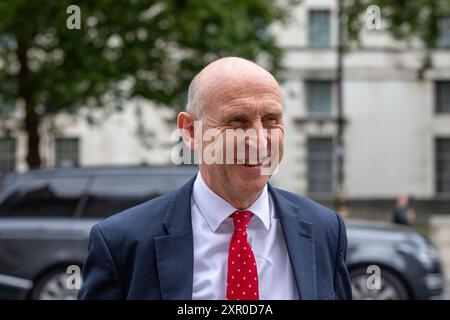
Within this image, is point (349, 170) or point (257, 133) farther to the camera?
point (349, 170)

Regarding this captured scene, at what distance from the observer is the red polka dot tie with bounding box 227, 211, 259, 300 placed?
210cm

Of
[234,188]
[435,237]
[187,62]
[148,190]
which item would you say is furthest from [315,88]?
[234,188]

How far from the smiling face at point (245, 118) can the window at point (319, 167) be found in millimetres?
32944

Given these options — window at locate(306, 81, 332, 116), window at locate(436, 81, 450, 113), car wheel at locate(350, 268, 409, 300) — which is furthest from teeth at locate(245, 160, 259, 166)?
window at locate(436, 81, 450, 113)

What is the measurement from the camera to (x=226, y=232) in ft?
7.23

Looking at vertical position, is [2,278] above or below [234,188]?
below

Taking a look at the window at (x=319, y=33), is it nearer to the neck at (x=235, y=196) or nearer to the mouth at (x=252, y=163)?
the neck at (x=235, y=196)

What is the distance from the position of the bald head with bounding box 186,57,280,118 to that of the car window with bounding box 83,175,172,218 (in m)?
7.80

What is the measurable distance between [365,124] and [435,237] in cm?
1294

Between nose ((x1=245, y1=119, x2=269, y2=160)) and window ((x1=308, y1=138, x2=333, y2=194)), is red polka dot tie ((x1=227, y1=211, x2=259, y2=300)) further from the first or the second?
window ((x1=308, y1=138, x2=333, y2=194))
